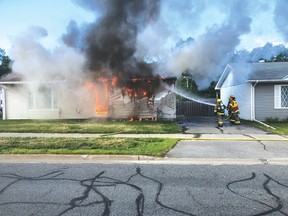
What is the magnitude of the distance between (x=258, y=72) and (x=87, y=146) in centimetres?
1381

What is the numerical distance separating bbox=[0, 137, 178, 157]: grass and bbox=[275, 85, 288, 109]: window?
412 inches

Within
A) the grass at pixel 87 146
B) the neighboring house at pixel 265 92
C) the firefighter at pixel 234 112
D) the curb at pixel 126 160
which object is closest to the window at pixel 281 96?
the neighboring house at pixel 265 92

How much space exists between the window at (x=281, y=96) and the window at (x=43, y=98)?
13013 mm

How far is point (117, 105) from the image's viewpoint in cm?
1814

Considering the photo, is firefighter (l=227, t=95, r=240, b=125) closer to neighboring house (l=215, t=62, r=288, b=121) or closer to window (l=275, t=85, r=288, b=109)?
neighboring house (l=215, t=62, r=288, b=121)

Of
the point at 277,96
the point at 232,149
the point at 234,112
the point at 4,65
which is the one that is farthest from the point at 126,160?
the point at 4,65

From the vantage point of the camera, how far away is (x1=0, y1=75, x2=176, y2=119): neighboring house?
58.7 feet

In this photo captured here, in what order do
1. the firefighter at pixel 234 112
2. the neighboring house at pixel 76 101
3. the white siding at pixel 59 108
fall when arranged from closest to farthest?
1. the firefighter at pixel 234 112
2. the neighboring house at pixel 76 101
3. the white siding at pixel 59 108

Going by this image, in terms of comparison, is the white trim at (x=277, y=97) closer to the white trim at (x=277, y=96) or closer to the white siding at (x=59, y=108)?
the white trim at (x=277, y=96)

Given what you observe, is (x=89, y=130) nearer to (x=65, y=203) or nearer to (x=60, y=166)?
(x=60, y=166)

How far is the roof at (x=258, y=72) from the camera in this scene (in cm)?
1770

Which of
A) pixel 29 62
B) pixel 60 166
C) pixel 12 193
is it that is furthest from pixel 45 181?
pixel 29 62

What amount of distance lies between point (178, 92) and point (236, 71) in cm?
473

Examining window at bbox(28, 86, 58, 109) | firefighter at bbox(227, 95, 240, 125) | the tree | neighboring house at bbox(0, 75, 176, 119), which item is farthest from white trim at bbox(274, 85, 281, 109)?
the tree
